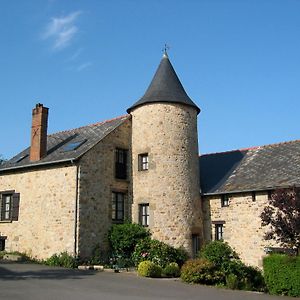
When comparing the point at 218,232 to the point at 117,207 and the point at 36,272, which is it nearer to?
the point at 117,207

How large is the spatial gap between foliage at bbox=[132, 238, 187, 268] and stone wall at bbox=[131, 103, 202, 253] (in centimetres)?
57

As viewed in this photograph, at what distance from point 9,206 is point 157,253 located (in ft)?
28.5

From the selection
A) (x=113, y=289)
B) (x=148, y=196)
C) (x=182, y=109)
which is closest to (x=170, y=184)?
(x=148, y=196)

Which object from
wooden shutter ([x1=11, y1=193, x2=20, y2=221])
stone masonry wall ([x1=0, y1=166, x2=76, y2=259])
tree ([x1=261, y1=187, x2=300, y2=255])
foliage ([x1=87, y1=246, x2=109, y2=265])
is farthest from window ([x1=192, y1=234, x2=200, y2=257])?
wooden shutter ([x1=11, y1=193, x2=20, y2=221])

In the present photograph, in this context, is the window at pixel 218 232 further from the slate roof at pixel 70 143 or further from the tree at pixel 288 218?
the slate roof at pixel 70 143

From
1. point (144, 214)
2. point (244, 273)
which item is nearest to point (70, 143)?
point (144, 214)

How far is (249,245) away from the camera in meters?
19.7

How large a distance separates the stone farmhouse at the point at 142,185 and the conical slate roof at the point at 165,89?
0.18 ft

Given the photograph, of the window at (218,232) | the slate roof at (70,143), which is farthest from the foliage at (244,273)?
the slate roof at (70,143)

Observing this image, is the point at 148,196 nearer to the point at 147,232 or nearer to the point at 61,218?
the point at 147,232

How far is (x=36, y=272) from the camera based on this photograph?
16125 millimetres

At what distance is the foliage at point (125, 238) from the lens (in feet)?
65.2

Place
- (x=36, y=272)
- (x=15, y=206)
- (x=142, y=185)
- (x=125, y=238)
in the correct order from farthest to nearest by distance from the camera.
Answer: (x=15, y=206)
(x=142, y=185)
(x=125, y=238)
(x=36, y=272)

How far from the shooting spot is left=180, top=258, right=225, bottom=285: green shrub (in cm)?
1547
